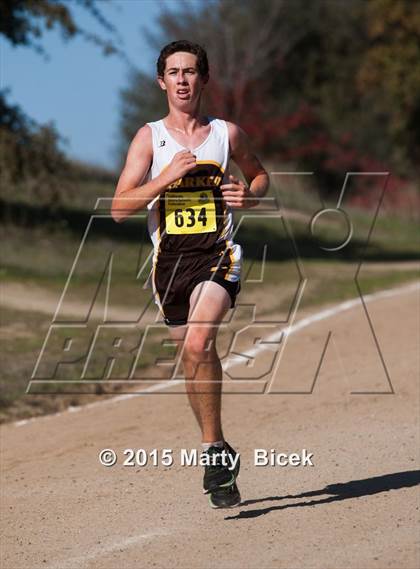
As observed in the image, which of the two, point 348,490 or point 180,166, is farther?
point 348,490

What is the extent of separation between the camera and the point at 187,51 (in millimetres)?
6922

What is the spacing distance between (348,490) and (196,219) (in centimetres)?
195

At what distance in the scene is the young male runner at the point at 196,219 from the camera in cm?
688

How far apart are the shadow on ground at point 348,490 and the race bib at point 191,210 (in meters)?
1.67

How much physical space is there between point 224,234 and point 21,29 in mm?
17191

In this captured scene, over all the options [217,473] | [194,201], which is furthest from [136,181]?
[217,473]

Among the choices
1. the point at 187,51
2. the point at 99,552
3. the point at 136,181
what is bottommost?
the point at 99,552

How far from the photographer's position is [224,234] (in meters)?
7.00

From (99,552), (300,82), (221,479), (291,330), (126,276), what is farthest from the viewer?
(300,82)

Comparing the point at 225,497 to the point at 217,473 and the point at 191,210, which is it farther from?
the point at 191,210

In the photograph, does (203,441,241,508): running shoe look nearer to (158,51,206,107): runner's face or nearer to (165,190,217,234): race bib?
(165,190,217,234): race bib

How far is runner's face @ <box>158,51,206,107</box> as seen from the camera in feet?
22.6

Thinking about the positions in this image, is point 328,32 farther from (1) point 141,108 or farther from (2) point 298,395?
(2) point 298,395

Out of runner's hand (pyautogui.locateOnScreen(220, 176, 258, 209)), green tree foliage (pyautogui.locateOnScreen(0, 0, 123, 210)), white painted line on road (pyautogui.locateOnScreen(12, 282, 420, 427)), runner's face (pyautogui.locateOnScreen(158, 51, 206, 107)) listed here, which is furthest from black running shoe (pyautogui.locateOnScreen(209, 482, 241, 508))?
green tree foliage (pyautogui.locateOnScreen(0, 0, 123, 210))
